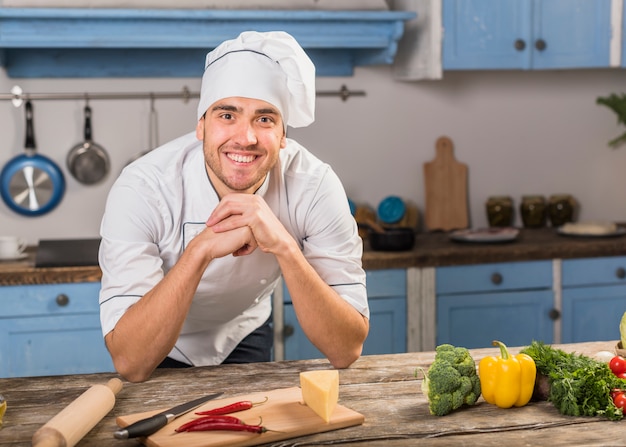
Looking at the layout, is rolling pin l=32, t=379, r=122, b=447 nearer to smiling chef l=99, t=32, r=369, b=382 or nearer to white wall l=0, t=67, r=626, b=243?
smiling chef l=99, t=32, r=369, b=382

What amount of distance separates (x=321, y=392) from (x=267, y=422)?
0.11 m

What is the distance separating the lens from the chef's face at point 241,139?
2076 mm

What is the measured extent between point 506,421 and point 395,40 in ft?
7.35

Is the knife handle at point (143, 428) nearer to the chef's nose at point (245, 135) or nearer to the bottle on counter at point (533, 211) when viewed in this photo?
the chef's nose at point (245, 135)

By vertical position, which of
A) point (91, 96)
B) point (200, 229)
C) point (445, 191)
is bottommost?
point (200, 229)

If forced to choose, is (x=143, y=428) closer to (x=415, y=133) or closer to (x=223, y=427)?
(x=223, y=427)

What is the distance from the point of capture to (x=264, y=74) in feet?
6.90

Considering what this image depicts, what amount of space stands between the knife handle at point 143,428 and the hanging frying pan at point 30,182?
2.36 metres

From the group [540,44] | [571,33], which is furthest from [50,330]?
[571,33]

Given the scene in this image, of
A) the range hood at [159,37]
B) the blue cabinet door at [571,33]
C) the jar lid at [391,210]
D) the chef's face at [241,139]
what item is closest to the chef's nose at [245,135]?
the chef's face at [241,139]

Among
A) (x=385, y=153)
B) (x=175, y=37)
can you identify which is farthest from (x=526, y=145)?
(x=175, y=37)

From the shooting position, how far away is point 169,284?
203 cm

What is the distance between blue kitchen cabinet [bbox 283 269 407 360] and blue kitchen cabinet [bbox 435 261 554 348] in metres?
0.16

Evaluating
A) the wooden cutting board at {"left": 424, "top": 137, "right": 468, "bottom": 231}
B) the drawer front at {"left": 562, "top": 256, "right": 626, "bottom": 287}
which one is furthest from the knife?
the wooden cutting board at {"left": 424, "top": 137, "right": 468, "bottom": 231}
